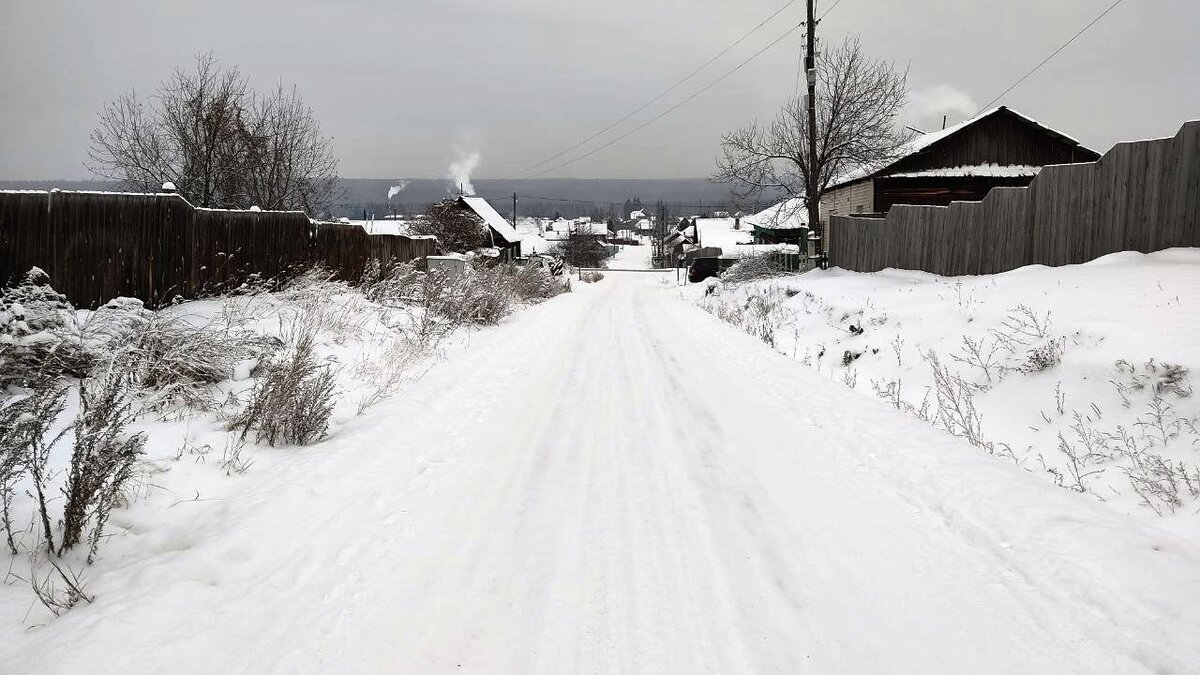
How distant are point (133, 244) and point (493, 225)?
43022 mm

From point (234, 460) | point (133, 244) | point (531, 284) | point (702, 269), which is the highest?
point (702, 269)

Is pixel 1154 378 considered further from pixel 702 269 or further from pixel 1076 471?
pixel 702 269

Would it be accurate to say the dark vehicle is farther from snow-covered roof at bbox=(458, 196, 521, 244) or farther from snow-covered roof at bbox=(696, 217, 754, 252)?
snow-covered roof at bbox=(696, 217, 754, 252)

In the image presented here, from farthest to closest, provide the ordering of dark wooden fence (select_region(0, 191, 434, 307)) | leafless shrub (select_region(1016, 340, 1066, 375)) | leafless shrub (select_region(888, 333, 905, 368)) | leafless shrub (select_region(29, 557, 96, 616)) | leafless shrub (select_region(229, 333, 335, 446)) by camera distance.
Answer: leafless shrub (select_region(888, 333, 905, 368)) < dark wooden fence (select_region(0, 191, 434, 307)) < leafless shrub (select_region(1016, 340, 1066, 375)) < leafless shrub (select_region(229, 333, 335, 446)) < leafless shrub (select_region(29, 557, 96, 616))

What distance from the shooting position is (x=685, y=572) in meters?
3.47

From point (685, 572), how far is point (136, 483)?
368 cm

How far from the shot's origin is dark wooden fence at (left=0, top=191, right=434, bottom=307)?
28.3 ft

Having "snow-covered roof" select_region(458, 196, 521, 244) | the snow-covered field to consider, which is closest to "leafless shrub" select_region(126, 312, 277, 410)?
the snow-covered field

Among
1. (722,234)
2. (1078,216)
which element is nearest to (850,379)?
(1078,216)

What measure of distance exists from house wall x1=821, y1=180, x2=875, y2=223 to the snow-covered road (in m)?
25.0

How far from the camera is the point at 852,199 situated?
31016 millimetres

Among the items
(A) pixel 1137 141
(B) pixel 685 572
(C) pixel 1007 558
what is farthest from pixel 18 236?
(A) pixel 1137 141

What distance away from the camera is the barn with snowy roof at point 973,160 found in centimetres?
2622

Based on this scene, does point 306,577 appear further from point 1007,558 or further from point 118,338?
point 1007,558
